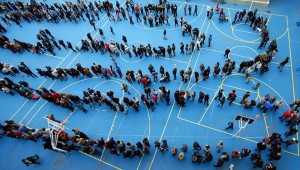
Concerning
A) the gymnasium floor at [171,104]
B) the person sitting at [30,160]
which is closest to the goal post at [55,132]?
the gymnasium floor at [171,104]

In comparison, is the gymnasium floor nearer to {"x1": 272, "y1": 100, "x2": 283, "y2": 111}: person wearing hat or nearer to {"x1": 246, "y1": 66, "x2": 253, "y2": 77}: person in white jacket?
{"x1": 246, "y1": 66, "x2": 253, "y2": 77}: person in white jacket

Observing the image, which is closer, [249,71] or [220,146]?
[220,146]

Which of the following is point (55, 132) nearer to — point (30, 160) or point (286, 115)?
point (30, 160)

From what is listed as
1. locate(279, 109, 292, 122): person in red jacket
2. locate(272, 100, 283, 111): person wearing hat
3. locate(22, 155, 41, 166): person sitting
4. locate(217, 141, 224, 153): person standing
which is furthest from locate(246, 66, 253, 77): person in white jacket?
locate(22, 155, 41, 166): person sitting

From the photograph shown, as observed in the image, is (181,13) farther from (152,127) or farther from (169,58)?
(152,127)

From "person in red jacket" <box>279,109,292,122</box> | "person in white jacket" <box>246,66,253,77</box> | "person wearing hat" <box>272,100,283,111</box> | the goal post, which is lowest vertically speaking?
the goal post

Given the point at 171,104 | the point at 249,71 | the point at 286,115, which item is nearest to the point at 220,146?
the point at 171,104

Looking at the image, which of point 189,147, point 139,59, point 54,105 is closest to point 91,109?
point 54,105

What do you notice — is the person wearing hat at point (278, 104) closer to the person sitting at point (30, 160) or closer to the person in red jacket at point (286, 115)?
the person in red jacket at point (286, 115)

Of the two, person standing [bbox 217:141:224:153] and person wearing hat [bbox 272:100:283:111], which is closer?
person standing [bbox 217:141:224:153]
